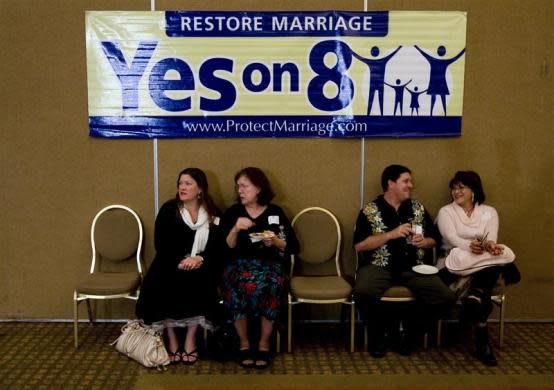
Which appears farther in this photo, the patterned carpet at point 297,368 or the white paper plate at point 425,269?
the white paper plate at point 425,269

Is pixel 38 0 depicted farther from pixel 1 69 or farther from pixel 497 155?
pixel 497 155

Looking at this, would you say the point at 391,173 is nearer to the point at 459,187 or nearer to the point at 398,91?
the point at 459,187

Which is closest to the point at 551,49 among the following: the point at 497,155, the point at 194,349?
the point at 497,155

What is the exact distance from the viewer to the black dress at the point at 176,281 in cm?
372

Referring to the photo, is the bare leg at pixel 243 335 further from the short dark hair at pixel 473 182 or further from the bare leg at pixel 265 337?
the short dark hair at pixel 473 182

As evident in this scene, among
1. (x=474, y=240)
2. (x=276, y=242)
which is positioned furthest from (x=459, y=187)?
(x=276, y=242)

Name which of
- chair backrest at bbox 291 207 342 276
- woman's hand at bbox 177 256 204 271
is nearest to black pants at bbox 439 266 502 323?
chair backrest at bbox 291 207 342 276

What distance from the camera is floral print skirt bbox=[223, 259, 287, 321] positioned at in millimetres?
3758

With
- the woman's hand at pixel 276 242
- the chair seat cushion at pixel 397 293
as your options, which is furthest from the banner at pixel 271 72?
the chair seat cushion at pixel 397 293

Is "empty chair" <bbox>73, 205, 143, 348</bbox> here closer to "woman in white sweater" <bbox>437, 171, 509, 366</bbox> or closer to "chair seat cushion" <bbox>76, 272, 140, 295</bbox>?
"chair seat cushion" <bbox>76, 272, 140, 295</bbox>

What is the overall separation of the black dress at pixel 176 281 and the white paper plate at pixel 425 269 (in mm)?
1368

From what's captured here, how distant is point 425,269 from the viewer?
12.7 ft

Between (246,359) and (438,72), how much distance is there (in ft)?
8.27

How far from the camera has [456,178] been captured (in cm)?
409
